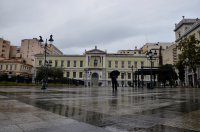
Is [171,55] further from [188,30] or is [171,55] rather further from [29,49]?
[29,49]

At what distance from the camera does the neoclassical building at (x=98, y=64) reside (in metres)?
67.2

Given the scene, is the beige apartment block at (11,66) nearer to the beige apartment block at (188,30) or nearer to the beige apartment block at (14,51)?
the beige apartment block at (14,51)

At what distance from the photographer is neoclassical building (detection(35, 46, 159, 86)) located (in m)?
67.2

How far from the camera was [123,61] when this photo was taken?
6825cm

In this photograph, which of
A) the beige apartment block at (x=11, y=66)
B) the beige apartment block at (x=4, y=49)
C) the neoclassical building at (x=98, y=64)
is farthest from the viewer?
the beige apartment block at (x=4, y=49)

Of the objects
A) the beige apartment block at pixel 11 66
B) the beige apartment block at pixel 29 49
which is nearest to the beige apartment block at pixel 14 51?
the beige apartment block at pixel 29 49

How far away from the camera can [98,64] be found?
224ft

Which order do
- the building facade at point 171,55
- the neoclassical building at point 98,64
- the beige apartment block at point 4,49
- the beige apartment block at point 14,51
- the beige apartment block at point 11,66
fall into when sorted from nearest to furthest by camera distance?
1. the building facade at point 171,55
2. the neoclassical building at point 98,64
3. the beige apartment block at point 11,66
4. the beige apartment block at point 4,49
5. the beige apartment block at point 14,51

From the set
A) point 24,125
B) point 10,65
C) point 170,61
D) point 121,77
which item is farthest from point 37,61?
point 24,125

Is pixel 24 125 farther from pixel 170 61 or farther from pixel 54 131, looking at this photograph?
pixel 170 61

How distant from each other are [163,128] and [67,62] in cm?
6750

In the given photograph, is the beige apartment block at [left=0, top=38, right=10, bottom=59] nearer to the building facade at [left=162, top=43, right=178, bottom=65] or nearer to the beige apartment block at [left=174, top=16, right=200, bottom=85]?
the building facade at [left=162, top=43, right=178, bottom=65]

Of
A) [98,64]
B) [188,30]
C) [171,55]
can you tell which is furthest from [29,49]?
[188,30]

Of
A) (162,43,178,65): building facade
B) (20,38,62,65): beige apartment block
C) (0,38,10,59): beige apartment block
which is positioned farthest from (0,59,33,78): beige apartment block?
(162,43,178,65): building facade
